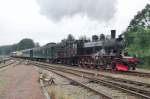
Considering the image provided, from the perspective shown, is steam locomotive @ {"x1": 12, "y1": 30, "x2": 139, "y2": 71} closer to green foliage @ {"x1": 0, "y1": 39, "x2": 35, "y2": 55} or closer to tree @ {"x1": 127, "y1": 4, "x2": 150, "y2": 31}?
tree @ {"x1": 127, "y1": 4, "x2": 150, "y2": 31}

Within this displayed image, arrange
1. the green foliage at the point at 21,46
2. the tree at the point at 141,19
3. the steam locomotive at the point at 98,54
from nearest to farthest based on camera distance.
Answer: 1. the steam locomotive at the point at 98,54
2. the tree at the point at 141,19
3. the green foliage at the point at 21,46

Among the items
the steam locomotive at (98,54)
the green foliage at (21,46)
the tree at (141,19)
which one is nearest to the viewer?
the steam locomotive at (98,54)

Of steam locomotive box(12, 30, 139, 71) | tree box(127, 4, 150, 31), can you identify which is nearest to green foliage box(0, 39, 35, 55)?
tree box(127, 4, 150, 31)

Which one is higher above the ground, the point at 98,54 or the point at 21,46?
the point at 21,46

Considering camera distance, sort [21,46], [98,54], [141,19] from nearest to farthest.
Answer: [98,54], [141,19], [21,46]

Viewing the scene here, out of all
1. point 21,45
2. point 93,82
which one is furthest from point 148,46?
point 21,45

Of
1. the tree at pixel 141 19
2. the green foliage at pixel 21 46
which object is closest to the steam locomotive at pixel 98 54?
the tree at pixel 141 19

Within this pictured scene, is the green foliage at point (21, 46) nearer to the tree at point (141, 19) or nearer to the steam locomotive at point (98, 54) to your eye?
the tree at point (141, 19)

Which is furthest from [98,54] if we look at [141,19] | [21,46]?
[21,46]

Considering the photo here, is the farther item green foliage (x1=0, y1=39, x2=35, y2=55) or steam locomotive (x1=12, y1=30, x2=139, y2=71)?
green foliage (x1=0, y1=39, x2=35, y2=55)

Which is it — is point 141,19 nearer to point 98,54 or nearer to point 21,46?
point 98,54

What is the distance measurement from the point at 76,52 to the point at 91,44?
3.98m

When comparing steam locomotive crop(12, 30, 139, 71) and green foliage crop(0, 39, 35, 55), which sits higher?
green foliage crop(0, 39, 35, 55)

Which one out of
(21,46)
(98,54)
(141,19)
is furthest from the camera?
(21,46)
